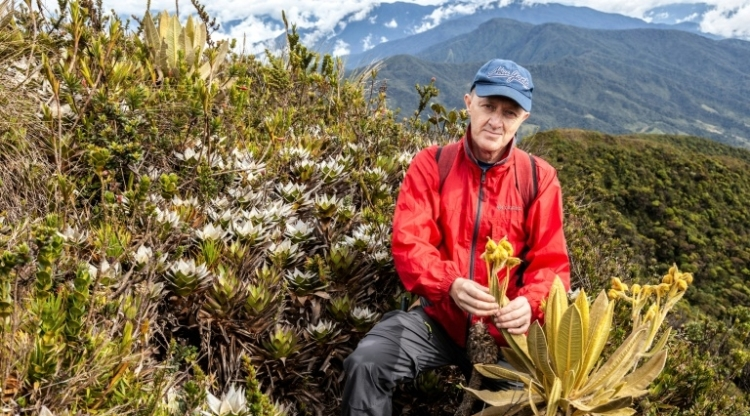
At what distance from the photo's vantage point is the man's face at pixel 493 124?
251 centimetres

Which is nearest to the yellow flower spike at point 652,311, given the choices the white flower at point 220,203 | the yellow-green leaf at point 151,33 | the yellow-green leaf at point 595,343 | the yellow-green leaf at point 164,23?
the yellow-green leaf at point 595,343

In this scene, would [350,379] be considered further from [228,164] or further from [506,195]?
[228,164]

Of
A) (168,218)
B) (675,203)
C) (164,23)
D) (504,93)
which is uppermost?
(164,23)

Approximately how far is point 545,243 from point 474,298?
0.63m

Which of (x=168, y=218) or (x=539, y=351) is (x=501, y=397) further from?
(x=168, y=218)

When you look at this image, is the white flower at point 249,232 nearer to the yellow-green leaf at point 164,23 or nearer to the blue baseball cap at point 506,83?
the blue baseball cap at point 506,83

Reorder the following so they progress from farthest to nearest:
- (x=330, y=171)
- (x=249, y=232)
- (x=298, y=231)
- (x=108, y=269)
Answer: (x=330, y=171) → (x=298, y=231) → (x=249, y=232) → (x=108, y=269)

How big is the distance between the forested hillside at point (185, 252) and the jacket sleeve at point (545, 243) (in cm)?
77

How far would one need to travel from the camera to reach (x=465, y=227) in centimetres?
250

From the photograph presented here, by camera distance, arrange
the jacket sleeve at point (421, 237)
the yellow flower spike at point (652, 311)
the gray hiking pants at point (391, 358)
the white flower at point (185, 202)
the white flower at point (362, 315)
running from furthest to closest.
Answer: the white flower at point (185, 202) → the white flower at point (362, 315) → the jacket sleeve at point (421, 237) → the gray hiking pants at point (391, 358) → the yellow flower spike at point (652, 311)

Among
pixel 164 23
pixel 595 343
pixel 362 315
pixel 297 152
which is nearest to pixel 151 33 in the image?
pixel 164 23

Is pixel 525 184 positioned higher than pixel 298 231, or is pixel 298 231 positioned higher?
pixel 525 184

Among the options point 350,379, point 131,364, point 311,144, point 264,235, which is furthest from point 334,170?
point 131,364

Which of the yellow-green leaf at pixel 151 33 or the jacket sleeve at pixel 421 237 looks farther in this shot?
the yellow-green leaf at pixel 151 33
